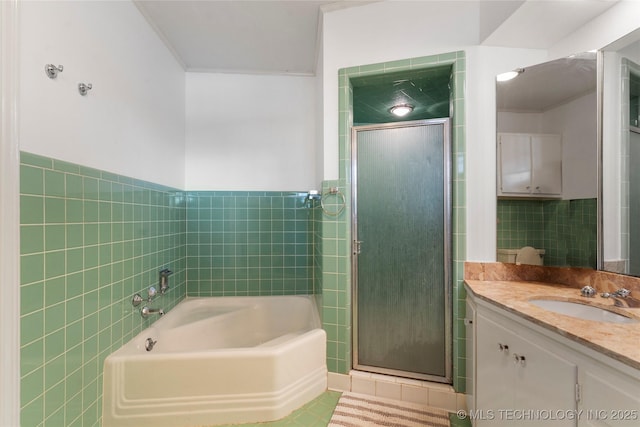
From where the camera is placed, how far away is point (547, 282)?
150cm

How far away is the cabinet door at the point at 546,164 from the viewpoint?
1.45 m

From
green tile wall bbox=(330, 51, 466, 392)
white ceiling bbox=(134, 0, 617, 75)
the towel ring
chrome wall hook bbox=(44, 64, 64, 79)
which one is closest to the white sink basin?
green tile wall bbox=(330, 51, 466, 392)

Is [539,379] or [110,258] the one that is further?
[110,258]

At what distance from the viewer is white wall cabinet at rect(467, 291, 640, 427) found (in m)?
0.74

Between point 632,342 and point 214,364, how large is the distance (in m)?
1.80

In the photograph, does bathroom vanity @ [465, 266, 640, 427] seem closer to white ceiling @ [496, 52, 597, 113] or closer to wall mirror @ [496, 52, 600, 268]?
wall mirror @ [496, 52, 600, 268]

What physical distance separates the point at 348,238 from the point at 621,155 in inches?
58.3

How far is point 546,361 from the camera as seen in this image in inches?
37.2

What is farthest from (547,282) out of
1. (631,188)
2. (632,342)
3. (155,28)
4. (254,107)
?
(155,28)

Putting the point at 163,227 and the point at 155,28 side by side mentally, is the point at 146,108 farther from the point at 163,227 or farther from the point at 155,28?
the point at 163,227

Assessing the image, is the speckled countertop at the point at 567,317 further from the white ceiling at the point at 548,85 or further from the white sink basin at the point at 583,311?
the white ceiling at the point at 548,85

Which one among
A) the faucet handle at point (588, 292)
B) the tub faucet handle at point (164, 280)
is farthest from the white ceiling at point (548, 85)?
the tub faucet handle at point (164, 280)

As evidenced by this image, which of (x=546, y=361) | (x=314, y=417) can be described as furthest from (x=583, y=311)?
(x=314, y=417)

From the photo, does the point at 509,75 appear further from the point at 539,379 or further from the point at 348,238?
the point at 539,379
